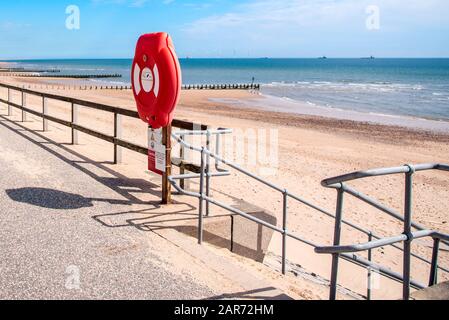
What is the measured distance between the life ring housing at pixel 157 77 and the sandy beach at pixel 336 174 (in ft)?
5.52

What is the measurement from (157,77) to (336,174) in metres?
8.51

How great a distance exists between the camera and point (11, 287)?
3.48 m

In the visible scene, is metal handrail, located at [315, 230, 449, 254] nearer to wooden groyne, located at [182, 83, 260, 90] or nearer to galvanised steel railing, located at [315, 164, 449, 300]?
galvanised steel railing, located at [315, 164, 449, 300]

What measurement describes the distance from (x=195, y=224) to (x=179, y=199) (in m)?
1.06

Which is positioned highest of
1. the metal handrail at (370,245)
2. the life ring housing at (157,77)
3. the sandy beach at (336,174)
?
the life ring housing at (157,77)

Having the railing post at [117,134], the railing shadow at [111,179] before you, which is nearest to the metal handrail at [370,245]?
the railing shadow at [111,179]

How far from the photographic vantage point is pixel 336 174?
12648 millimetres

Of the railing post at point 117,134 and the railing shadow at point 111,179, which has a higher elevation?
the railing post at point 117,134

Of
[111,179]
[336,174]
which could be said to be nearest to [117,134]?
[111,179]

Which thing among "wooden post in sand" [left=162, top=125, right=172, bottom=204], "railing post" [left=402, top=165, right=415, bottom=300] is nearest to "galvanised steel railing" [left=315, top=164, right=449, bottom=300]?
"railing post" [left=402, top=165, right=415, bottom=300]

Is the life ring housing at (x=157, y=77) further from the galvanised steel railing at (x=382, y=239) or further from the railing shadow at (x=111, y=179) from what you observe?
the galvanised steel railing at (x=382, y=239)

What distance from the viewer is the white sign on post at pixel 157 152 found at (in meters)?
5.60

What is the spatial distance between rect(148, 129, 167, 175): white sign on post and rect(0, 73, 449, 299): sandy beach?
44.7 inches

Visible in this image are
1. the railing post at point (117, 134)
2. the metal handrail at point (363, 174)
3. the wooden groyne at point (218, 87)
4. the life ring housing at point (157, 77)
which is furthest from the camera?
the wooden groyne at point (218, 87)
